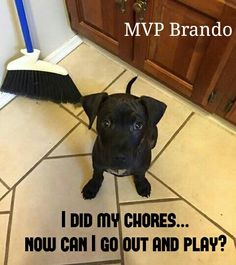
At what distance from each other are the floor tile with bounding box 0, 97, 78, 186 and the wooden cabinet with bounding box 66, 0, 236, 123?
0.36 metres

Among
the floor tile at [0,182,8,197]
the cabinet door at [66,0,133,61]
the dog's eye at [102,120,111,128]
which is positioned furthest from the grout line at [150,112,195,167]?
the floor tile at [0,182,8,197]

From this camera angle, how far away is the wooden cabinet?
86cm

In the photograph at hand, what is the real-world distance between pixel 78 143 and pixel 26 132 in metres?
0.21

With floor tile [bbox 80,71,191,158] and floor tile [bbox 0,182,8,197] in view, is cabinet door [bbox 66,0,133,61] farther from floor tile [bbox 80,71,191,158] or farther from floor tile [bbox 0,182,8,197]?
floor tile [bbox 0,182,8,197]

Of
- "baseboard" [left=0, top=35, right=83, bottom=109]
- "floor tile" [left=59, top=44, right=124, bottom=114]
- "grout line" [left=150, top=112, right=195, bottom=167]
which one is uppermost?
"baseboard" [left=0, top=35, right=83, bottom=109]

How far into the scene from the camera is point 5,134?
3.94 ft

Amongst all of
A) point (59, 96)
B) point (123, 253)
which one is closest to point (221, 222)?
point (123, 253)

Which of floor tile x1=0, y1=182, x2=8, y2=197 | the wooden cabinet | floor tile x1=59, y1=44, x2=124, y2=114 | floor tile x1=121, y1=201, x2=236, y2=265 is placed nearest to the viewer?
the wooden cabinet

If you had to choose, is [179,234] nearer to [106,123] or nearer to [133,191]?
[133,191]

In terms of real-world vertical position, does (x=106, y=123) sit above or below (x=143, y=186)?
above

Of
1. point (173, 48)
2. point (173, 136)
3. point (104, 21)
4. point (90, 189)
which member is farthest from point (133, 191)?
point (104, 21)

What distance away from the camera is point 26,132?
1203 millimetres

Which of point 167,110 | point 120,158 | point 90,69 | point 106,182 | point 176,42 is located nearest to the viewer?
point 120,158

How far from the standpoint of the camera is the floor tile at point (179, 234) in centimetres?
99
